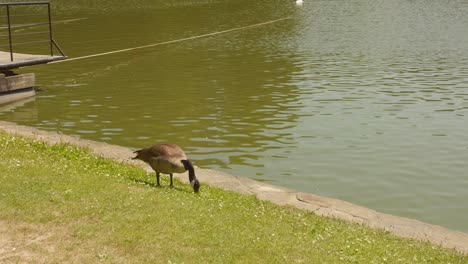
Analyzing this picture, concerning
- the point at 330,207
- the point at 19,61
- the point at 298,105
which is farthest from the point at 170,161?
the point at 19,61

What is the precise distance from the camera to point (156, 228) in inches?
388

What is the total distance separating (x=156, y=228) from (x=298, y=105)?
51.6 feet

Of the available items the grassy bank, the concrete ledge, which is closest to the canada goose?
the grassy bank

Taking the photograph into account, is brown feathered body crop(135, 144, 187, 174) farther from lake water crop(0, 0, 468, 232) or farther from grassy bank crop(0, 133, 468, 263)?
lake water crop(0, 0, 468, 232)

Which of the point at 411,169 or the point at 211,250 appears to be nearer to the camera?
the point at 211,250

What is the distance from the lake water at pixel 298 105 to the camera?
16.9 meters

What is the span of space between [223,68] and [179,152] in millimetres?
20979

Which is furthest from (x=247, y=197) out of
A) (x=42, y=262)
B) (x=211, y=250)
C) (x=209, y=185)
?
(x=42, y=262)

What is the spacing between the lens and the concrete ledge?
1220 cm

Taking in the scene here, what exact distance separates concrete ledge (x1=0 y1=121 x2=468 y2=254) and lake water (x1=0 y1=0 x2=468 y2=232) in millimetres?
1277

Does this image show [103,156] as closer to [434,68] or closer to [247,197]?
[247,197]

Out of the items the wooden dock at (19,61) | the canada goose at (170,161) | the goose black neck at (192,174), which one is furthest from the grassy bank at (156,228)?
the wooden dock at (19,61)

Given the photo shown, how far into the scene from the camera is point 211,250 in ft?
30.2

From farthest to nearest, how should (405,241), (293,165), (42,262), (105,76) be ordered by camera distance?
(105,76) < (293,165) < (405,241) < (42,262)
